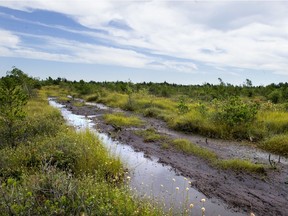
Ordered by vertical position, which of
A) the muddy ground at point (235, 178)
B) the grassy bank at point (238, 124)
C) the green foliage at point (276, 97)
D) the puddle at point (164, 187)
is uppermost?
the green foliage at point (276, 97)

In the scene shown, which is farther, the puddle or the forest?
the puddle

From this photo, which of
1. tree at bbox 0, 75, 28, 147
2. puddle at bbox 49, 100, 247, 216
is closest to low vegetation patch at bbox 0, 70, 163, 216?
tree at bbox 0, 75, 28, 147

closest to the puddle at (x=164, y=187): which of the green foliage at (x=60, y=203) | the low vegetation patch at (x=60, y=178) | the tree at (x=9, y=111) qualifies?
the low vegetation patch at (x=60, y=178)

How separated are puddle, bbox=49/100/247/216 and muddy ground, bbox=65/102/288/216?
308mm

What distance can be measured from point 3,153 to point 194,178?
5856 millimetres

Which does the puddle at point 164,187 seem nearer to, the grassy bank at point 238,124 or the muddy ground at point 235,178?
the muddy ground at point 235,178

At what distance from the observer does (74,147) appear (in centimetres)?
937

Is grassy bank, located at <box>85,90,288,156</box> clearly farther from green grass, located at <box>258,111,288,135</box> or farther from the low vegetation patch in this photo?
the low vegetation patch

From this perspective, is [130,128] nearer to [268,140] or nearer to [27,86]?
[268,140]

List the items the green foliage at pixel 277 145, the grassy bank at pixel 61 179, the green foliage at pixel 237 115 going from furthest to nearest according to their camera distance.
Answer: the green foliage at pixel 237 115, the green foliage at pixel 277 145, the grassy bank at pixel 61 179

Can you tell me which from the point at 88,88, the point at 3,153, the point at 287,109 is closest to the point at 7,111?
the point at 3,153

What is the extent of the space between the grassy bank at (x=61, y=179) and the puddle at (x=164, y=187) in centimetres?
68

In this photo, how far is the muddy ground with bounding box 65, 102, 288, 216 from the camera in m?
7.47

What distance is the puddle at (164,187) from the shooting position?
7.18 meters
